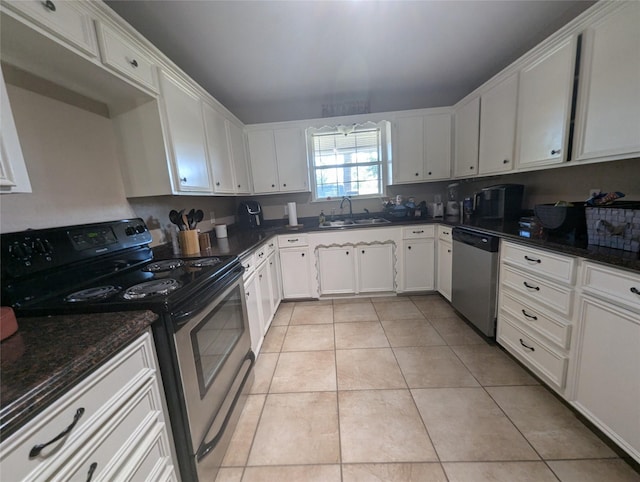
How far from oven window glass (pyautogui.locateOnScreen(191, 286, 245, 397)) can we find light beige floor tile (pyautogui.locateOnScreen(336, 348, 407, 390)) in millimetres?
830

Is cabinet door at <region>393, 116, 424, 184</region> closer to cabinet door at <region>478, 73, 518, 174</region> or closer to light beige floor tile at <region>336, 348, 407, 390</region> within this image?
cabinet door at <region>478, 73, 518, 174</region>

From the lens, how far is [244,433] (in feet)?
4.57

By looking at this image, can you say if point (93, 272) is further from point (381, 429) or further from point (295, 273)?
point (295, 273)

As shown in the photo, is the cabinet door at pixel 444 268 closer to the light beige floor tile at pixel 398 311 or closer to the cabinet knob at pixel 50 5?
the light beige floor tile at pixel 398 311

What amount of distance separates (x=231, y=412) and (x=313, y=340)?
1.01 m

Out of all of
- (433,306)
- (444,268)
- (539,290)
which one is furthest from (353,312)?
(539,290)

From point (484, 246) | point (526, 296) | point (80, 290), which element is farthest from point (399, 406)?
point (80, 290)

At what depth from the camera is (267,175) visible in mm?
3184

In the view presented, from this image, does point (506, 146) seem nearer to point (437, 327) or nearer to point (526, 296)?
point (526, 296)

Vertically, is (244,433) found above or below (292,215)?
below

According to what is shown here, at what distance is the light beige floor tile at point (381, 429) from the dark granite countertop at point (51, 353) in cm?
119

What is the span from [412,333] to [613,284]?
1390 mm

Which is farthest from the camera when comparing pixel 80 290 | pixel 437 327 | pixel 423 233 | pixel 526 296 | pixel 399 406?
pixel 423 233

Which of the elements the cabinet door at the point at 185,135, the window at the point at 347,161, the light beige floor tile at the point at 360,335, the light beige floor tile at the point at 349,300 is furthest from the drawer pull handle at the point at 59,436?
the window at the point at 347,161
